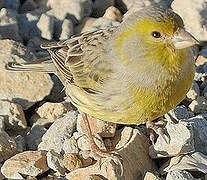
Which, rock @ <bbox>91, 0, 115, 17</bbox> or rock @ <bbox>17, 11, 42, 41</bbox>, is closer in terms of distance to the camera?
rock @ <bbox>17, 11, 42, 41</bbox>

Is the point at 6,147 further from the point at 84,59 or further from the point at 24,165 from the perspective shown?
the point at 84,59

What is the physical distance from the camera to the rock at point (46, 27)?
24.9ft

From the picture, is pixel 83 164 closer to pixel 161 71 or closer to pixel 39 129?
pixel 39 129

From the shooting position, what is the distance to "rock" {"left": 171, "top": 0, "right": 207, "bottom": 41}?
24.1 feet

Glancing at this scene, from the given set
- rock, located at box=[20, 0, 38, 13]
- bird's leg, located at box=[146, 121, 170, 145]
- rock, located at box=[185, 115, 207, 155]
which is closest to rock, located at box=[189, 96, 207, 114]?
rock, located at box=[185, 115, 207, 155]

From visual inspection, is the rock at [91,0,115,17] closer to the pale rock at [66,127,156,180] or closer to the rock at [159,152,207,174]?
the pale rock at [66,127,156,180]

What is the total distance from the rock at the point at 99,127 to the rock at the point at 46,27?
1.64 metres

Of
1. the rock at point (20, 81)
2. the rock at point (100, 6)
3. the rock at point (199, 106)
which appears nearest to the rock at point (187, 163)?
the rock at point (199, 106)

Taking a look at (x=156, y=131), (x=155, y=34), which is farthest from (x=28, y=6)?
(x=155, y=34)

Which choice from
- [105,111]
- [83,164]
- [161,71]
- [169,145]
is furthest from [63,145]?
[161,71]

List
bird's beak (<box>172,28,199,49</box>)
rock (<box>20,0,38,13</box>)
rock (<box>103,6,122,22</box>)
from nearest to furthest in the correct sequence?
1. bird's beak (<box>172,28,199,49</box>)
2. rock (<box>103,6,122,22</box>)
3. rock (<box>20,0,38,13</box>)

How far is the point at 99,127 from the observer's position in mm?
6223

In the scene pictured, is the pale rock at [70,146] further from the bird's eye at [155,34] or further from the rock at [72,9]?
the rock at [72,9]

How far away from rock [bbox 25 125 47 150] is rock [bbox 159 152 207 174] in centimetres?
132
